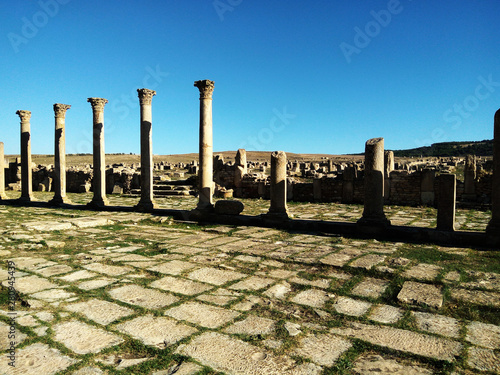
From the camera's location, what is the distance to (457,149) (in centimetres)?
9538

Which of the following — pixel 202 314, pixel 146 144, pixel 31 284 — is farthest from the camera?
pixel 146 144

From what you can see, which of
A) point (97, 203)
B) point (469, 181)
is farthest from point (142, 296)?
point (469, 181)

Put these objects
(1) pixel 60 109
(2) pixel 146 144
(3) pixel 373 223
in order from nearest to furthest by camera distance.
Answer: (3) pixel 373 223, (2) pixel 146 144, (1) pixel 60 109

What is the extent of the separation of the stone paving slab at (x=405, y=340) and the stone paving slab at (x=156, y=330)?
1.60 metres

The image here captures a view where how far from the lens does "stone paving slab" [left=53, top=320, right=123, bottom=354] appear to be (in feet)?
11.2

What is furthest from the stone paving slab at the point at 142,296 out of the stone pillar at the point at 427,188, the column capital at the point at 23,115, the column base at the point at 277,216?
the column capital at the point at 23,115

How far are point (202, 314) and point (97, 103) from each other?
12806mm

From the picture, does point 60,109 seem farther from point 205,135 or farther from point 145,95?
point 205,135

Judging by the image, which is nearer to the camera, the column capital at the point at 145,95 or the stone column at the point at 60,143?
the column capital at the point at 145,95

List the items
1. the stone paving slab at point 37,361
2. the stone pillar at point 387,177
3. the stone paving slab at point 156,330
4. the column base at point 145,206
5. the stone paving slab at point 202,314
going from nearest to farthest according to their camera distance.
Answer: the stone paving slab at point 37,361 < the stone paving slab at point 156,330 < the stone paving slab at point 202,314 < the column base at point 145,206 < the stone pillar at point 387,177

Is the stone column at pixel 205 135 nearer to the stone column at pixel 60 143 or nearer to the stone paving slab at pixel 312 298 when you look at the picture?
the stone paving slab at pixel 312 298

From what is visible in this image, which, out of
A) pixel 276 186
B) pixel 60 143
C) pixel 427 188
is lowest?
pixel 427 188

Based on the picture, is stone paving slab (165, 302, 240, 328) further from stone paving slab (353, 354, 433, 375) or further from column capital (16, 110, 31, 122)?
column capital (16, 110, 31, 122)

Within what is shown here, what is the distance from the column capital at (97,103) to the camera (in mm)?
14594
